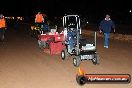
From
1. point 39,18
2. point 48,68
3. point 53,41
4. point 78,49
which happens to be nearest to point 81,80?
point 48,68

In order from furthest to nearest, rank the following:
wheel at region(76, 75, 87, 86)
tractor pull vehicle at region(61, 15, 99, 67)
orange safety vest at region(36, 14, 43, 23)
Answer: orange safety vest at region(36, 14, 43, 23), tractor pull vehicle at region(61, 15, 99, 67), wheel at region(76, 75, 87, 86)

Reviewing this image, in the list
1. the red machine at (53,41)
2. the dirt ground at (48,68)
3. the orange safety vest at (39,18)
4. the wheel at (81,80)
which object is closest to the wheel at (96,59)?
the dirt ground at (48,68)

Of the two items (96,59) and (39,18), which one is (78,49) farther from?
(39,18)

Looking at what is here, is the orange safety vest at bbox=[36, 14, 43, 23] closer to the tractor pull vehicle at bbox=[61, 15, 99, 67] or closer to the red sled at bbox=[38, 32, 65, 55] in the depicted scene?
the red sled at bbox=[38, 32, 65, 55]

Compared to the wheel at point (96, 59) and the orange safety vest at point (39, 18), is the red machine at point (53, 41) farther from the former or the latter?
the orange safety vest at point (39, 18)

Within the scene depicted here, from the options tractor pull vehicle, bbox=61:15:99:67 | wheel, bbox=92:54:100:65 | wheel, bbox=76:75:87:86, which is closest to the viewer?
wheel, bbox=76:75:87:86

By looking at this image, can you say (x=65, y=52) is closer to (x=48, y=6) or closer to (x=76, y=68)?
(x=76, y=68)

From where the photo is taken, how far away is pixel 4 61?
1448cm

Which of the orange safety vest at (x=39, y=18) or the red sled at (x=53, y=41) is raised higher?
the orange safety vest at (x=39, y=18)

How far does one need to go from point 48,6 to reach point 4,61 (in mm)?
86828

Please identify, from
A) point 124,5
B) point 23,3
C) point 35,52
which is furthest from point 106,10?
point 23,3

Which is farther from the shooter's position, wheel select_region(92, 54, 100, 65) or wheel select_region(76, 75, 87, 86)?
wheel select_region(92, 54, 100, 65)

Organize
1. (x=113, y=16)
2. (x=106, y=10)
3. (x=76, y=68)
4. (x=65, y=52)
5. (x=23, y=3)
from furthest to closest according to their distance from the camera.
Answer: (x=23, y=3)
(x=106, y=10)
(x=113, y=16)
(x=65, y=52)
(x=76, y=68)

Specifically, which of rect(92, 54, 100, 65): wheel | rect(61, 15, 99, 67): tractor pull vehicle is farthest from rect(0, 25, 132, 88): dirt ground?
rect(61, 15, 99, 67): tractor pull vehicle
